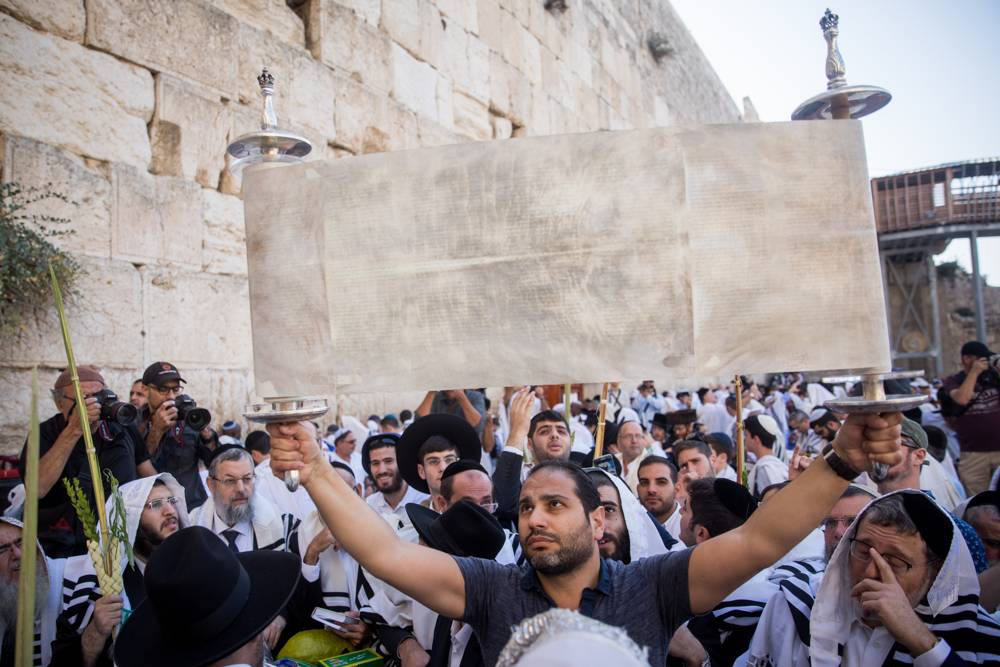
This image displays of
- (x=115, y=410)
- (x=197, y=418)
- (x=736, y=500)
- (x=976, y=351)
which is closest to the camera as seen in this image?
(x=736, y=500)

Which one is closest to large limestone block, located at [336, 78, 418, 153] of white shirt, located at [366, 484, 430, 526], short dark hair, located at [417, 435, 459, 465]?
white shirt, located at [366, 484, 430, 526]

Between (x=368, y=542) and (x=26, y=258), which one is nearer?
(x=368, y=542)

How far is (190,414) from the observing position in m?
4.11

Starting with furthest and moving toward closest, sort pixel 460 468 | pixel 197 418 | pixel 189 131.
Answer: pixel 189 131 < pixel 197 418 < pixel 460 468

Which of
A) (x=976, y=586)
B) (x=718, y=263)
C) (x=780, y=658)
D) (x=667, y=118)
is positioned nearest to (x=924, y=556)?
(x=976, y=586)

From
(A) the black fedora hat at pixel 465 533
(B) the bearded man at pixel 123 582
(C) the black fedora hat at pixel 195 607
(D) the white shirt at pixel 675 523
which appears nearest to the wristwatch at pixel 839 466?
(A) the black fedora hat at pixel 465 533

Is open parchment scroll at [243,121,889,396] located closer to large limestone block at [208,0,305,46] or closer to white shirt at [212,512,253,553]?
white shirt at [212,512,253,553]

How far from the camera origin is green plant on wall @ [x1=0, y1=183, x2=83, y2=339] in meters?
4.33

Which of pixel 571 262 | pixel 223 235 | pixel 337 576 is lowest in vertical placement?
pixel 337 576

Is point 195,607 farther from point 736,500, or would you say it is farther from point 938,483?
point 938,483

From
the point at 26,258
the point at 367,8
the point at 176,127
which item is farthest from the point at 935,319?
the point at 26,258

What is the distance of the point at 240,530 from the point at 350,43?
5575mm

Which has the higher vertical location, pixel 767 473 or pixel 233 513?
pixel 233 513

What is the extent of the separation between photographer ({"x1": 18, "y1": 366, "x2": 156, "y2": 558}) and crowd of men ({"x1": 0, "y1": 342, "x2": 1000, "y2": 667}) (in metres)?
0.01
